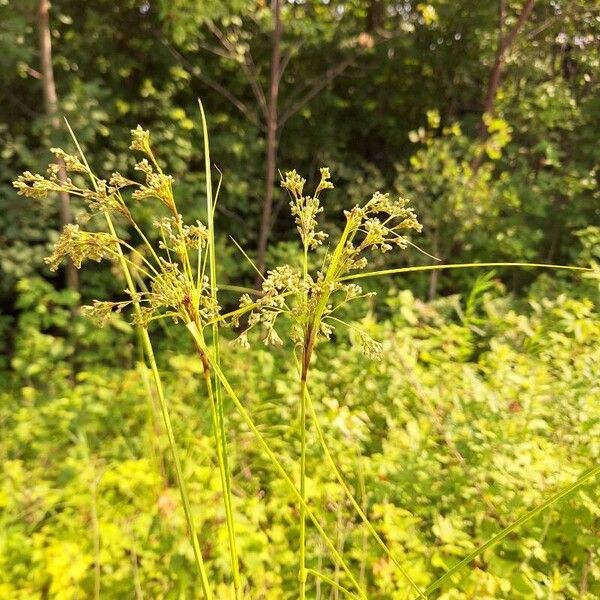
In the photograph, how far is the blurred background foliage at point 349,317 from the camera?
1633 mm

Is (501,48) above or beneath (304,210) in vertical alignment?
above

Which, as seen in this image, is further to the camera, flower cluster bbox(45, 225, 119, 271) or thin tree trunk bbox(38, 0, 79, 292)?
thin tree trunk bbox(38, 0, 79, 292)

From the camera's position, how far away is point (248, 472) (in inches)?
83.4

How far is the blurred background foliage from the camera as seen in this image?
1.63 meters

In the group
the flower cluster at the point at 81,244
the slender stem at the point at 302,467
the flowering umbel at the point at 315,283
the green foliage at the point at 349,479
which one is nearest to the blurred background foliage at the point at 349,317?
the green foliage at the point at 349,479

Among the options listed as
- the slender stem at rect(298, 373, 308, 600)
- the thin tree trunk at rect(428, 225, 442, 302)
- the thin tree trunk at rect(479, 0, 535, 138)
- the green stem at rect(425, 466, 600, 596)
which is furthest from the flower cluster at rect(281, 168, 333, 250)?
the thin tree trunk at rect(479, 0, 535, 138)

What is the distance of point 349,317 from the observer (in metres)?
3.65

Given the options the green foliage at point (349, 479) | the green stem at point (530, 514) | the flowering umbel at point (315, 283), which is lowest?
the green foliage at point (349, 479)

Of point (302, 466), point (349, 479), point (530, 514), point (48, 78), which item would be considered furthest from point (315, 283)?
point (48, 78)

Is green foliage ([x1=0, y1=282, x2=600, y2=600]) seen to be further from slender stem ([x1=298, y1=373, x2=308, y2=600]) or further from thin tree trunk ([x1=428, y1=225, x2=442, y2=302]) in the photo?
thin tree trunk ([x1=428, y1=225, x2=442, y2=302])

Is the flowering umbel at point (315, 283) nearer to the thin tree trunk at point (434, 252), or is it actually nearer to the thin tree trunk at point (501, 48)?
the thin tree trunk at point (434, 252)

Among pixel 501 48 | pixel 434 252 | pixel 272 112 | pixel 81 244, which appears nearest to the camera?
pixel 81 244

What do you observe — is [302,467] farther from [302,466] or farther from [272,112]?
[272,112]

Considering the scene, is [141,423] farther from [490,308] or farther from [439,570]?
[490,308]
